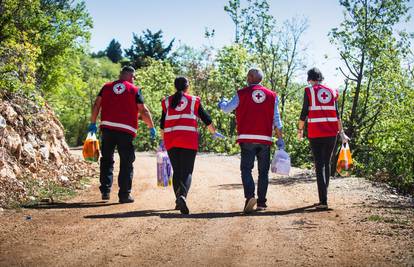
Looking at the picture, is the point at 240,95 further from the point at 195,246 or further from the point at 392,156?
the point at 392,156

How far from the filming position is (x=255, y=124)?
7.98m

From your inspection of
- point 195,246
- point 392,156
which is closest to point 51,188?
point 195,246

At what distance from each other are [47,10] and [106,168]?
7465mm

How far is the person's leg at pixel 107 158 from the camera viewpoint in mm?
8766

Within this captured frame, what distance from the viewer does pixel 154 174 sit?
1426 cm

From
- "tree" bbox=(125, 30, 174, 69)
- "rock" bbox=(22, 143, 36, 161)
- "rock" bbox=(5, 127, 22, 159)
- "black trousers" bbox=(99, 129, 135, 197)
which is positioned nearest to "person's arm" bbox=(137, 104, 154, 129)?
"black trousers" bbox=(99, 129, 135, 197)

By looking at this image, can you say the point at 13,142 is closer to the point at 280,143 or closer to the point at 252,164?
the point at 252,164

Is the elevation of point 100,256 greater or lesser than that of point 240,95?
lesser

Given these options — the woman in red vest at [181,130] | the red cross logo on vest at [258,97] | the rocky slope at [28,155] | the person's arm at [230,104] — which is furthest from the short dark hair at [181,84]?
the rocky slope at [28,155]

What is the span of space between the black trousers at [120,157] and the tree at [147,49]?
178 ft

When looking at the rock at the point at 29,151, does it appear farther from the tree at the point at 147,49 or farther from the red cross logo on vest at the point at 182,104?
the tree at the point at 147,49

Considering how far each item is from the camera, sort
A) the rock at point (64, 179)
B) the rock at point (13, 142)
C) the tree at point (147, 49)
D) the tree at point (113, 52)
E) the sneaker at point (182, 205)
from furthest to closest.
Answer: the tree at point (113, 52) → the tree at point (147, 49) → the rock at point (64, 179) → the rock at point (13, 142) → the sneaker at point (182, 205)

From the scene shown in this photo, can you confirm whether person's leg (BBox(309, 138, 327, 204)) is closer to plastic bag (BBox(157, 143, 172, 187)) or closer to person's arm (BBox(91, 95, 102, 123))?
plastic bag (BBox(157, 143, 172, 187))

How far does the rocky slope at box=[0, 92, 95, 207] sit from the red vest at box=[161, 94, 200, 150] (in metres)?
2.72
